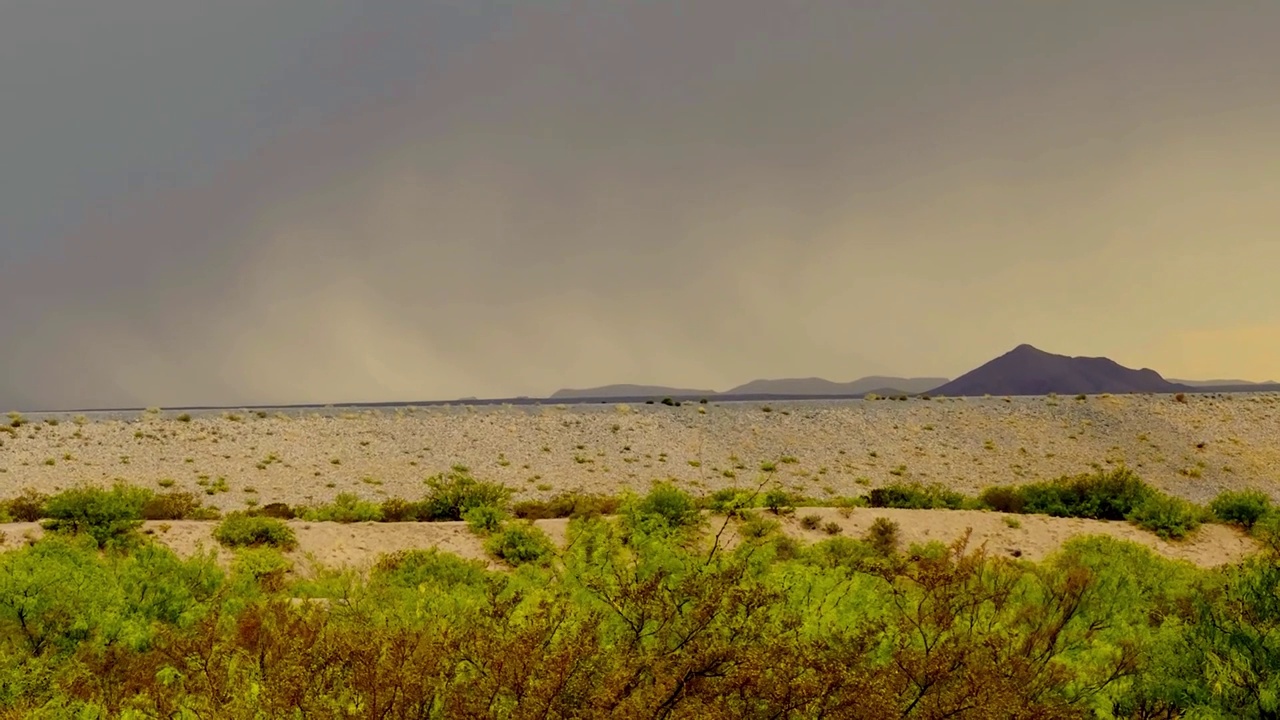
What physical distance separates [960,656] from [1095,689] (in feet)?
7.07

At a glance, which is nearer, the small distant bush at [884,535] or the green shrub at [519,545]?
the green shrub at [519,545]

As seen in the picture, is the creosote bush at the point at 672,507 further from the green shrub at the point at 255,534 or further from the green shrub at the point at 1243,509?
the green shrub at the point at 1243,509

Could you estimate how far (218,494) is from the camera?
29.3 metres

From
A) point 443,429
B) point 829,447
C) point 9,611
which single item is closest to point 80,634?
point 9,611

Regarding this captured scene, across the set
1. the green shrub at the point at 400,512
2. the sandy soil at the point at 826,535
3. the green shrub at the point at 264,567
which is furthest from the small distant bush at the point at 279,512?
the green shrub at the point at 264,567

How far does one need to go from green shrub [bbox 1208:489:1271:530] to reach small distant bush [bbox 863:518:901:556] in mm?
9816

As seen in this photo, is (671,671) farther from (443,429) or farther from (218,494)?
(443,429)

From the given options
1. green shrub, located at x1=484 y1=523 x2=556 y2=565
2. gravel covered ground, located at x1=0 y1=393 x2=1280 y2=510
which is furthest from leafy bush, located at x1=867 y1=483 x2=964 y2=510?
green shrub, located at x1=484 y1=523 x2=556 y2=565

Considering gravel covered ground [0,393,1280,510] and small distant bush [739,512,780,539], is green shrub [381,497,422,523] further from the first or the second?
small distant bush [739,512,780,539]

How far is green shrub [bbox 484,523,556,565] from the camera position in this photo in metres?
18.5

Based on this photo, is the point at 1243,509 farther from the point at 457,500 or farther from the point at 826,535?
the point at 457,500

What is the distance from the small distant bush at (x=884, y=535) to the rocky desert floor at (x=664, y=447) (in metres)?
9.51

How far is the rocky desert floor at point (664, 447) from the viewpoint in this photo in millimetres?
32312

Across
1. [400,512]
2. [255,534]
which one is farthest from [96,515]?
[400,512]
